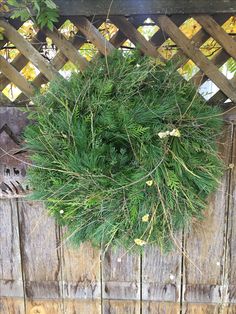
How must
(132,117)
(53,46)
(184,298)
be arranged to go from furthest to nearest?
1. (184,298)
2. (53,46)
3. (132,117)

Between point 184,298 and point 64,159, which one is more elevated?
point 64,159

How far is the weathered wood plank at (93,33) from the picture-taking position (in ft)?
3.16

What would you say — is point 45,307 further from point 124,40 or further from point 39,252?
point 124,40

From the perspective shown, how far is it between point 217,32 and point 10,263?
0.99m

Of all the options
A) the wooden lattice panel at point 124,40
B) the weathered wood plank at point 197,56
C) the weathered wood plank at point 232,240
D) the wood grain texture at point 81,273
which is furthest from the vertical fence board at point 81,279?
the weathered wood plank at point 197,56

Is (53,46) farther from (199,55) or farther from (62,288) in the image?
(62,288)

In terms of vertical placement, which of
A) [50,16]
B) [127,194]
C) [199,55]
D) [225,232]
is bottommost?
[225,232]

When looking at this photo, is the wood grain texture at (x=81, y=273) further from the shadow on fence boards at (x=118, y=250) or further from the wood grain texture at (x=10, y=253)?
the wood grain texture at (x=10, y=253)

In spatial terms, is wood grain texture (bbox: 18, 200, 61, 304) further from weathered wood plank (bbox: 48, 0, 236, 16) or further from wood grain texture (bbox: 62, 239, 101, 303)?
weathered wood plank (bbox: 48, 0, 236, 16)

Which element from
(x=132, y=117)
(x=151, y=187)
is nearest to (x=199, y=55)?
(x=132, y=117)

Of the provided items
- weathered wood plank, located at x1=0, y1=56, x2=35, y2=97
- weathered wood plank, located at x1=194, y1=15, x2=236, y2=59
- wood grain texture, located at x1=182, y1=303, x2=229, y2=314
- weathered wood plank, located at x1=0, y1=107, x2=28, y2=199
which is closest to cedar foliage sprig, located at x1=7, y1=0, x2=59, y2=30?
weathered wood plank, located at x1=0, y1=56, x2=35, y2=97

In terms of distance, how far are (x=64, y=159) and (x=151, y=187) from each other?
0.23 m

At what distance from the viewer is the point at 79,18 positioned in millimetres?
960

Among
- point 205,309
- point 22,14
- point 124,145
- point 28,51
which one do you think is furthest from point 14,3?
point 205,309
